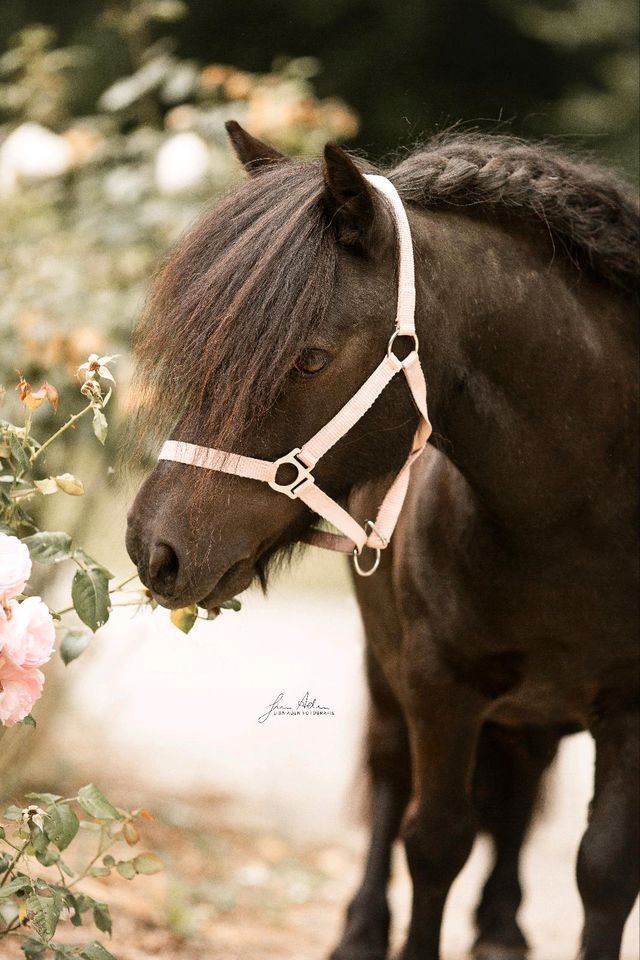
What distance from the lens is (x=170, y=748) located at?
15.7ft

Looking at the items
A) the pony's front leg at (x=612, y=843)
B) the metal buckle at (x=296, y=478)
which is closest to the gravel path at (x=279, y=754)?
the pony's front leg at (x=612, y=843)

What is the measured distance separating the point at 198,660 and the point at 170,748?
828mm

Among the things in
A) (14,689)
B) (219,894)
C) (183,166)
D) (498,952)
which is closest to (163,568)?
(14,689)

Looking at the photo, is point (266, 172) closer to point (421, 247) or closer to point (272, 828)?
point (421, 247)

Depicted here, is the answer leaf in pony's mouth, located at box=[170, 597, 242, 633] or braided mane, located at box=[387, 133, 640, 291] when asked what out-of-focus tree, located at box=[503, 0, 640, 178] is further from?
leaf in pony's mouth, located at box=[170, 597, 242, 633]

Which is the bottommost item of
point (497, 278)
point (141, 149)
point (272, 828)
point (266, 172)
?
point (272, 828)

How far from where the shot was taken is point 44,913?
1822 millimetres

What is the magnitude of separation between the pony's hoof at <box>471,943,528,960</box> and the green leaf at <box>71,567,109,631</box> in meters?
1.77

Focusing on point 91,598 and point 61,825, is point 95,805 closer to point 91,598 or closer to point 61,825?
point 61,825

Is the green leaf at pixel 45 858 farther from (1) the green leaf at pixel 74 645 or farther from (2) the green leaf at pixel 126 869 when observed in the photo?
(1) the green leaf at pixel 74 645

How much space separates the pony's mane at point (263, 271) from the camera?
5.77 feet

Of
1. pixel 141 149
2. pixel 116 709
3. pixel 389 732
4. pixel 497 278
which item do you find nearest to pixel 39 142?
pixel 141 149

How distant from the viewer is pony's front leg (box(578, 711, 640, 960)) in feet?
7.65

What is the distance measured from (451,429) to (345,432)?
0.97 feet
